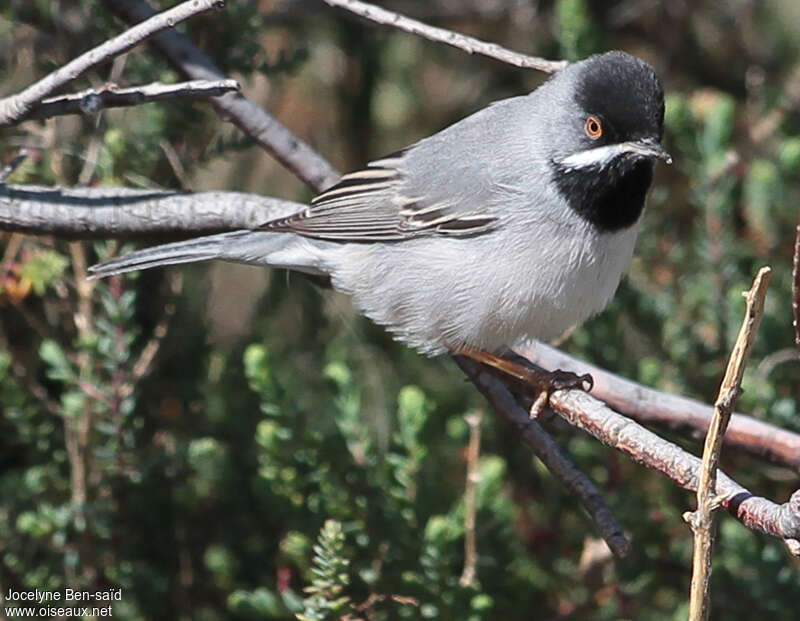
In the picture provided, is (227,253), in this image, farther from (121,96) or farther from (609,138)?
(609,138)

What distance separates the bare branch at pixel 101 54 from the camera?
228cm

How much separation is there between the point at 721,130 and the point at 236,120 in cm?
179

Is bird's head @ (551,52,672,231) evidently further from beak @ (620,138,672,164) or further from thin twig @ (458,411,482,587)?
thin twig @ (458,411,482,587)

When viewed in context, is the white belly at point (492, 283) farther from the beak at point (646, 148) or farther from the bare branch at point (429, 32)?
the bare branch at point (429, 32)

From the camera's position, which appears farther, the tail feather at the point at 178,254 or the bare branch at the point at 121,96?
the tail feather at the point at 178,254

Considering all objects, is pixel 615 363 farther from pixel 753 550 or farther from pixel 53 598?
pixel 53 598

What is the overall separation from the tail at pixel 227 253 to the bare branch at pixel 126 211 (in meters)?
0.04

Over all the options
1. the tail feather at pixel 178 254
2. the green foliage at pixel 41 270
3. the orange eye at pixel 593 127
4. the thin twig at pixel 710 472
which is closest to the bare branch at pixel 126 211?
the tail feather at pixel 178 254

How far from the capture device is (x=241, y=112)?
10.8 feet

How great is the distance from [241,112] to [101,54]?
3.03 feet

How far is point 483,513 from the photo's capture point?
329 cm

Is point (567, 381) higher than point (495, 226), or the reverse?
point (495, 226)

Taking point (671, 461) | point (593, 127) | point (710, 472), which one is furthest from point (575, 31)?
point (710, 472)

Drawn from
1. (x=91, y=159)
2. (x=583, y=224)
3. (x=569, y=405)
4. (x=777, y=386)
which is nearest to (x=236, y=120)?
(x=91, y=159)
